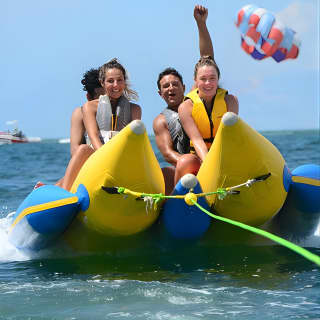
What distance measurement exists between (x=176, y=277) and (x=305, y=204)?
3.01 feet

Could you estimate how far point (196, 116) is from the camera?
3.58m

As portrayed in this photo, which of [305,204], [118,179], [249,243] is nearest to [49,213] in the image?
[118,179]

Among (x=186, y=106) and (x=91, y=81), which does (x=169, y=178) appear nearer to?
(x=186, y=106)

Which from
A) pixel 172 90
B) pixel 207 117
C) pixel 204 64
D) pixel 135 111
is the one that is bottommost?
pixel 207 117

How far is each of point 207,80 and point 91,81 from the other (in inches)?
48.2

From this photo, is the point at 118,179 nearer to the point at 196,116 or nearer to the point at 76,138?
the point at 196,116

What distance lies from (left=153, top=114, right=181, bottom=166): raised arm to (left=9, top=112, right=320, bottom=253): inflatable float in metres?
0.44

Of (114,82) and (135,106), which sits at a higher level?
(114,82)

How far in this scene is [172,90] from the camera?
12.8ft

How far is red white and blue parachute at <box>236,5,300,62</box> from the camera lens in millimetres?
9172

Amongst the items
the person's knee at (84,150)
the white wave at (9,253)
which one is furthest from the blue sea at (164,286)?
the person's knee at (84,150)

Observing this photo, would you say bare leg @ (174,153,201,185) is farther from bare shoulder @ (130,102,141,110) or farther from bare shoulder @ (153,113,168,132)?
bare shoulder @ (130,102,141,110)

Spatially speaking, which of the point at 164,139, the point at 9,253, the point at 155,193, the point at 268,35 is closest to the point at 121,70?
the point at 164,139

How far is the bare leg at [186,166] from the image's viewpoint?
3418mm
